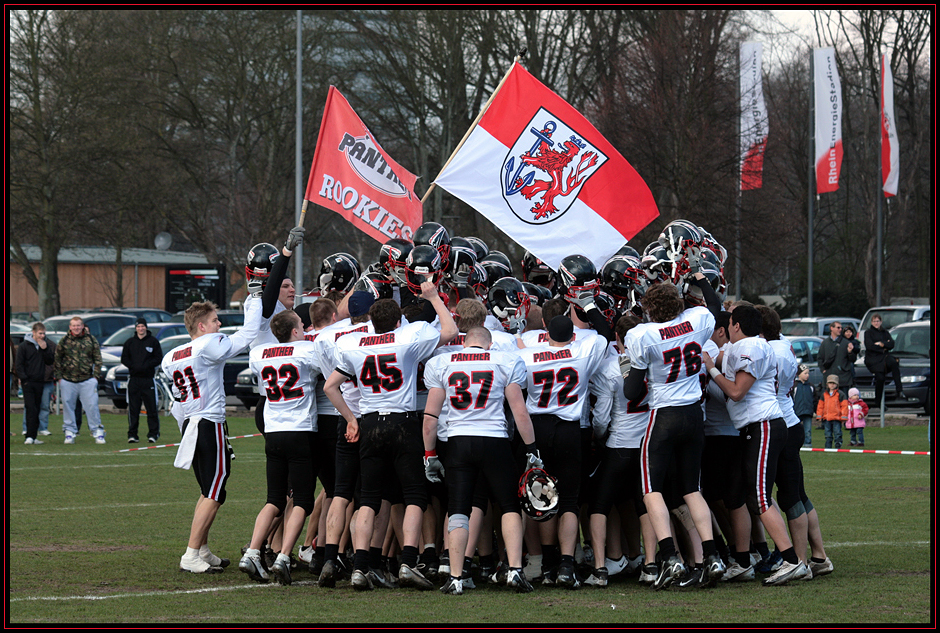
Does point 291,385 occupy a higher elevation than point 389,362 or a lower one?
lower

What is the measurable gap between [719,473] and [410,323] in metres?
2.52

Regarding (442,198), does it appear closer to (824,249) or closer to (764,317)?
(824,249)

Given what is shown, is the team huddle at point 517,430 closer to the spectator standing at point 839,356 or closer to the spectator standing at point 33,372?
the spectator standing at point 33,372

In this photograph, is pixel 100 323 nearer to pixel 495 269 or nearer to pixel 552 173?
pixel 552 173

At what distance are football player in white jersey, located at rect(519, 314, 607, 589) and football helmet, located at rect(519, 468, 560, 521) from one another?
317 millimetres

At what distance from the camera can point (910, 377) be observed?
21.1 meters

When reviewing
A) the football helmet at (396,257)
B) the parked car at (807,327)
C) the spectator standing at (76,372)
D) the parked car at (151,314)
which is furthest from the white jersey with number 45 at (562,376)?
the parked car at (151,314)

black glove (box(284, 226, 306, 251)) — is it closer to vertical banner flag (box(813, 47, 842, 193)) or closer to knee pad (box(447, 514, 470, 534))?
knee pad (box(447, 514, 470, 534))

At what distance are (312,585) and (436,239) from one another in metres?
2.77

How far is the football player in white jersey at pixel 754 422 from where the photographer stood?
7750mm

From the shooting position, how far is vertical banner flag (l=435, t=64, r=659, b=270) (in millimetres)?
10000

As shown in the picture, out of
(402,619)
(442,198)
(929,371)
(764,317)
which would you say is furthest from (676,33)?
(402,619)

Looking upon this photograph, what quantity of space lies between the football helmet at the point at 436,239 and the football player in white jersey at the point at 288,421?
4.12ft

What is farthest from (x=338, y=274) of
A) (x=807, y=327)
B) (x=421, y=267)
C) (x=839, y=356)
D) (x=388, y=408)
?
(x=807, y=327)
